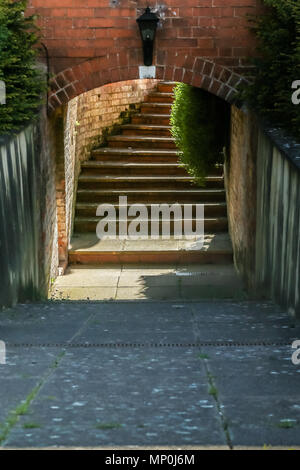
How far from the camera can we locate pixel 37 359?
4.24m

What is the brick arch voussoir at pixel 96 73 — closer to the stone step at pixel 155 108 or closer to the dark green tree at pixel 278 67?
the dark green tree at pixel 278 67

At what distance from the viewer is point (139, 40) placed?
852cm

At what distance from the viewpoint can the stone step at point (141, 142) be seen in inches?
544

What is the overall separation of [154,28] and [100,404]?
585 cm

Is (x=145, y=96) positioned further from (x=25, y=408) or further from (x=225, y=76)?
(x=25, y=408)

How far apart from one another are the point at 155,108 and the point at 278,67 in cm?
775

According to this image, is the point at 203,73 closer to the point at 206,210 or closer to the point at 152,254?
the point at 152,254

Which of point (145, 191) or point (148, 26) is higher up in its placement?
point (148, 26)

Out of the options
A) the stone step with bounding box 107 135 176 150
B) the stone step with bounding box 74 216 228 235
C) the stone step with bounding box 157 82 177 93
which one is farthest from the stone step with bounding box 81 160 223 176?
the stone step with bounding box 157 82 177 93

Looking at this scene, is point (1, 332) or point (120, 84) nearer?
point (1, 332)

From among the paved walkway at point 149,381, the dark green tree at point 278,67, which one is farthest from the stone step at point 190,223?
the paved walkway at point 149,381

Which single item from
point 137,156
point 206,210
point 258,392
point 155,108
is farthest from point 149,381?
point 155,108

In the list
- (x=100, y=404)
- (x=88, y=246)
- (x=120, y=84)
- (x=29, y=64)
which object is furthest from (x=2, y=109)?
(x=120, y=84)

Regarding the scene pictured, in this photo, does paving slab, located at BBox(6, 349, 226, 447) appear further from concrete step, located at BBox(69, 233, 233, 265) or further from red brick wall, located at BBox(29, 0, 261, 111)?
concrete step, located at BBox(69, 233, 233, 265)
